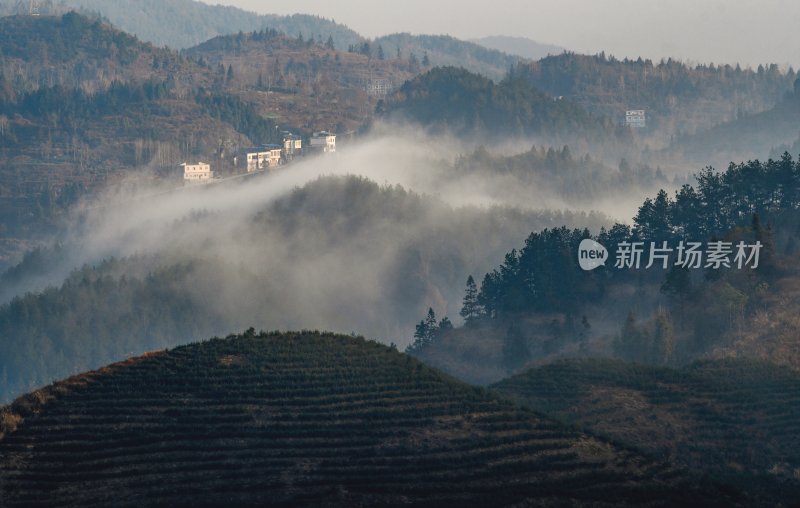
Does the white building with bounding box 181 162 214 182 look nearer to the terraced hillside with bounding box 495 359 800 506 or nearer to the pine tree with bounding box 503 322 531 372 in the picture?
the pine tree with bounding box 503 322 531 372

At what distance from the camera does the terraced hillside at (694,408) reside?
57.4m

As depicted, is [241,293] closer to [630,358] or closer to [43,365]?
[43,365]

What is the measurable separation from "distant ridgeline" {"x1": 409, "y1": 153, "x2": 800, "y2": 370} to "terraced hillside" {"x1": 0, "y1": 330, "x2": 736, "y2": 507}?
2482 centimetres

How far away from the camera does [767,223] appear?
8888cm

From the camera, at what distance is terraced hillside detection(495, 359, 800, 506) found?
57.4 metres

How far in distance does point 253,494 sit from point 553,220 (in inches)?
4282

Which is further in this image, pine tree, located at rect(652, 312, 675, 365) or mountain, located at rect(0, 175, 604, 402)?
mountain, located at rect(0, 175, 604, 402)

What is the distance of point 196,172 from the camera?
618ft

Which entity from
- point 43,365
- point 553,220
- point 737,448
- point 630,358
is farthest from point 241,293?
point 737,448
